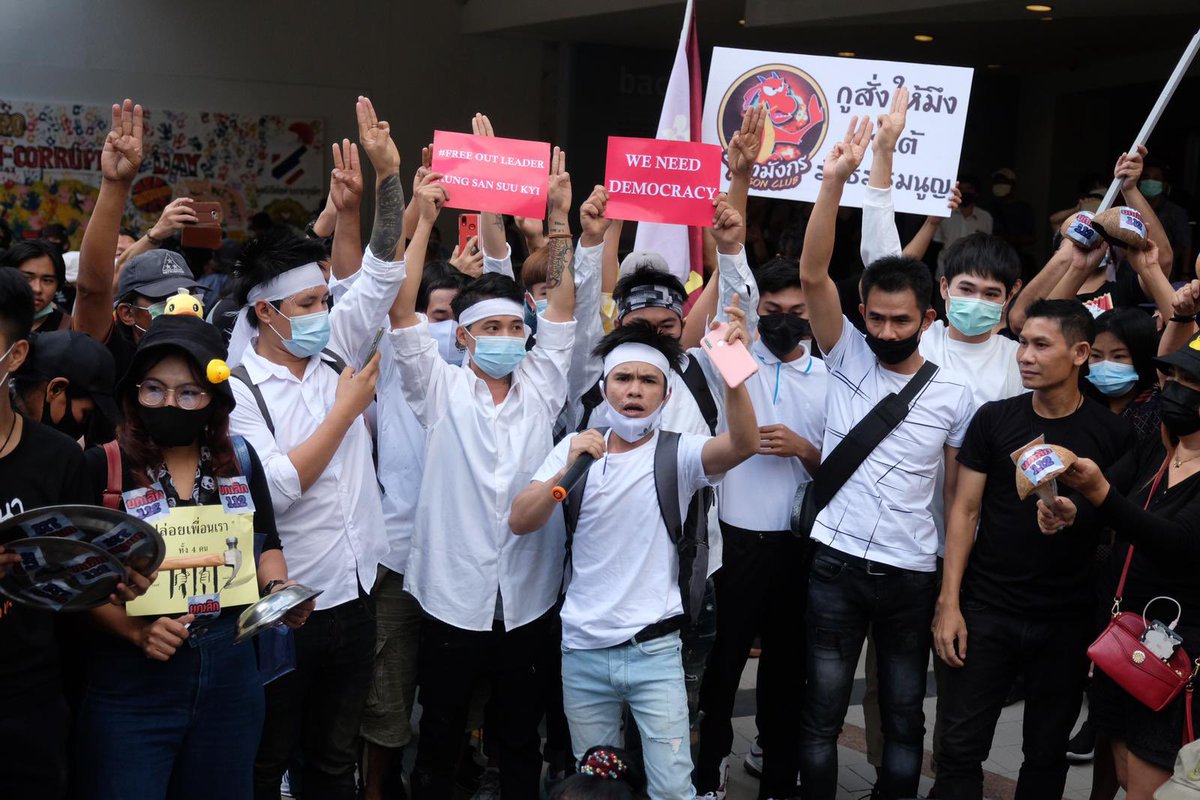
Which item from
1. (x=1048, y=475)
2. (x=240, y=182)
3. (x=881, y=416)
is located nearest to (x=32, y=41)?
(x=240, y=182)

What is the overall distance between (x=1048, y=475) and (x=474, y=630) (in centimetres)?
195

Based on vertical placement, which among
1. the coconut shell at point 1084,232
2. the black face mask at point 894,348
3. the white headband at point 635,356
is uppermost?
the coconut shell at point 1084,232

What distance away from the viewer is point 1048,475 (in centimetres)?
369

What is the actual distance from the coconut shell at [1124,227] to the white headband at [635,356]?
185cm

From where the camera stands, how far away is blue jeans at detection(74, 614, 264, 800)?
3188 mm

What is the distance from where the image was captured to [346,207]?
171 inches

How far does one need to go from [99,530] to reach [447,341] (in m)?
2.46

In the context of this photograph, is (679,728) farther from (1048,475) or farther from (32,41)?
(32,41)

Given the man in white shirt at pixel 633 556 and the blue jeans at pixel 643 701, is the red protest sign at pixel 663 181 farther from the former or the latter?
the blue jeans at pixel 643 701

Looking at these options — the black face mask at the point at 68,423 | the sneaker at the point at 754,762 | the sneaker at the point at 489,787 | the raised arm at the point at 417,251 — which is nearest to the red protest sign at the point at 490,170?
the raised arm at the point at 417,251

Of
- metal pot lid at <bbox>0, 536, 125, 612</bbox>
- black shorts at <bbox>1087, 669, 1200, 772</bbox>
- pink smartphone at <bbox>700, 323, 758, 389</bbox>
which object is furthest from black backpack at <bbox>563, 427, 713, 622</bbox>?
metal pot lid at <bbox>0, 536, 125, 612</bbox>

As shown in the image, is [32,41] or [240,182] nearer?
[32,41]

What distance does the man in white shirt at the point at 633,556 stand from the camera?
399 centimetres

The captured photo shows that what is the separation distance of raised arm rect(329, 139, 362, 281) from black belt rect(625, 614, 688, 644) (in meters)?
1.69
